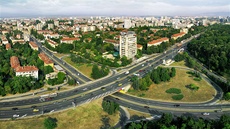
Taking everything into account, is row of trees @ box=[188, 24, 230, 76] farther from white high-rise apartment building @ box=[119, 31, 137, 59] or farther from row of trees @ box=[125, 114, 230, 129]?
row of trees @ box=[125, 114, 230, 129]

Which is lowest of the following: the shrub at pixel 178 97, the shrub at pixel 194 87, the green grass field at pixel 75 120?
the green grass field at pixel 75 120

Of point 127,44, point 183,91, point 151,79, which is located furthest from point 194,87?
point 127,44

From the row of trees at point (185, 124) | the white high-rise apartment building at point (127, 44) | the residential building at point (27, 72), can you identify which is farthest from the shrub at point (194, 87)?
the residential building at point (27, 72)

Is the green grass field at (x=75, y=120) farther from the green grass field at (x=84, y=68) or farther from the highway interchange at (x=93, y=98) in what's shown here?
the green grass field at (x=84, y=68)

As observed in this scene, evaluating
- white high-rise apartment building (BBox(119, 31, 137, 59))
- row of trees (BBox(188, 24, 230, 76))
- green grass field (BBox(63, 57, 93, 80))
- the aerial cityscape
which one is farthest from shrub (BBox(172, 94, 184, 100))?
white high-rise apartment building (BBox(119, 31, 137, 59))

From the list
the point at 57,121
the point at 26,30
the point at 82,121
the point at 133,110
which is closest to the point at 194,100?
the point at 133,110

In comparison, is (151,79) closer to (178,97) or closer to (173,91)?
(173,91)
